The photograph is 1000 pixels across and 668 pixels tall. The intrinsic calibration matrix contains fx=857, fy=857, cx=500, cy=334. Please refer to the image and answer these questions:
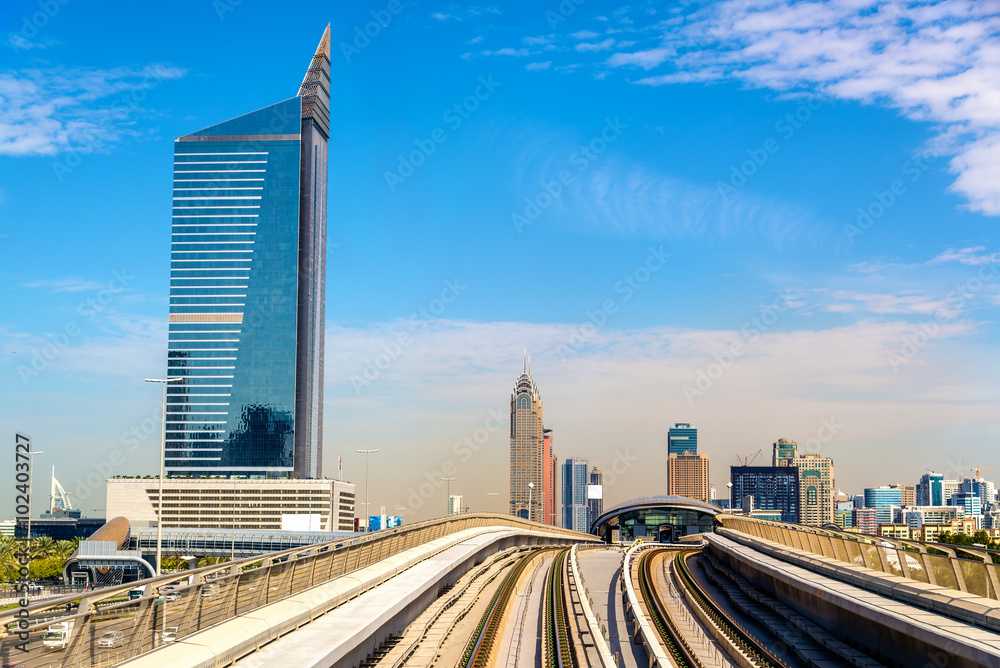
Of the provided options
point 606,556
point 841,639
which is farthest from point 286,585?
point 606,556

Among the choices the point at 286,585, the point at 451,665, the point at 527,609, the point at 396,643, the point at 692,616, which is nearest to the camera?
the point at 286,585

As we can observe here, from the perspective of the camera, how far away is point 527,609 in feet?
105

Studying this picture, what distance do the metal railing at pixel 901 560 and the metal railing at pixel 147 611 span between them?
1436 centimetres

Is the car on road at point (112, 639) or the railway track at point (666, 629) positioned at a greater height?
the car on road at point (112, 639)

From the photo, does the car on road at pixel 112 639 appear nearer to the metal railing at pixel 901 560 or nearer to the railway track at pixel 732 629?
the railway track at pixel 732 629

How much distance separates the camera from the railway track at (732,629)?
20953 millimetres

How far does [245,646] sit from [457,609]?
1577cm

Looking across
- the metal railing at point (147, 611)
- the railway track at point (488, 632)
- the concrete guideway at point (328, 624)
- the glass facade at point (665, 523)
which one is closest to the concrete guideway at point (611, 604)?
the railway track at point (488, 632)

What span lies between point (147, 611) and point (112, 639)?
99 centimetres

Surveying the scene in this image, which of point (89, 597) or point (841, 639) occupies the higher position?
point (89, 597)

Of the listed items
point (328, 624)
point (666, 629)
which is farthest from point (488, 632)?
point (328, 624)

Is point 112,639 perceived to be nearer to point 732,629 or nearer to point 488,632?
point 488,632

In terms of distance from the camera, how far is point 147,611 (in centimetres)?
1350

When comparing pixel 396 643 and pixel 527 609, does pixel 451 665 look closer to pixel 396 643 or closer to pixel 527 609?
pixel 396 643
